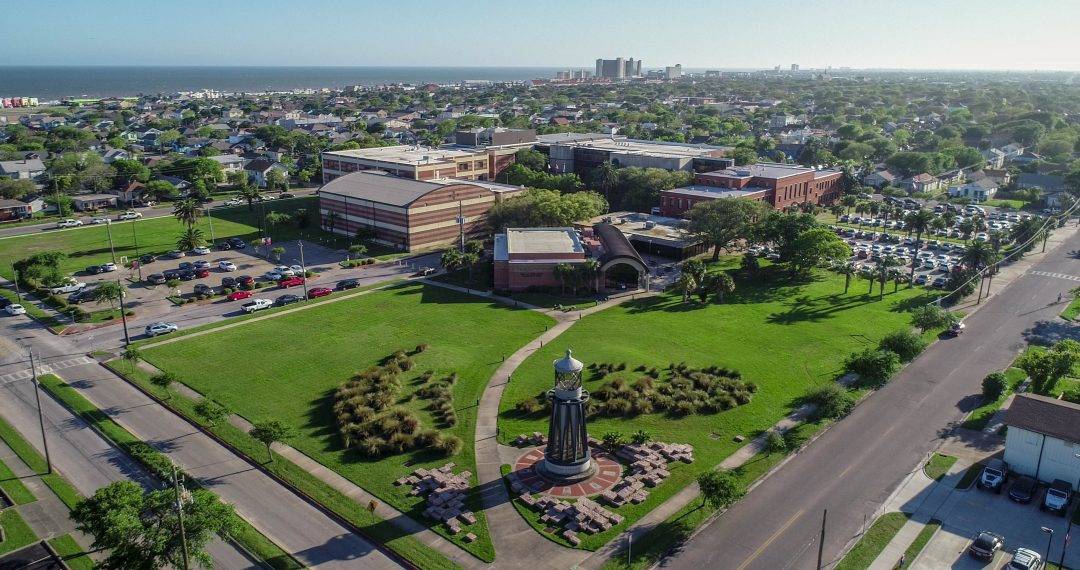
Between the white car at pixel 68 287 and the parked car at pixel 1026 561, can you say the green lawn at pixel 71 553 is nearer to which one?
the parked car at pixel 1026 561

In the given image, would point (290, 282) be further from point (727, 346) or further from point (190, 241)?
point (727, 346)

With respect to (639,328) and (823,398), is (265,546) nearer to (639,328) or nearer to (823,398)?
(823,398)

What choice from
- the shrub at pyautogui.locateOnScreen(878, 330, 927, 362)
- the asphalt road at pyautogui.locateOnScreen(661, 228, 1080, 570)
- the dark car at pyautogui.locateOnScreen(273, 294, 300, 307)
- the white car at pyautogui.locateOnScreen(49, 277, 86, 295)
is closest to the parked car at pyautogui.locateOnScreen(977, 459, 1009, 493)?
the asphalt road at pyautogui.locateOnScreen(661, 228, 1080, 570)

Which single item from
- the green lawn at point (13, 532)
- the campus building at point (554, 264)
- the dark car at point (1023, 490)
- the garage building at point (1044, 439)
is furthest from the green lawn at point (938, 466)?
the green lawn at point (13, 532)

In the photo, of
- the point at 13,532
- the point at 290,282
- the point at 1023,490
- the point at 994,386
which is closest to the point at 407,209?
the point at 290,282

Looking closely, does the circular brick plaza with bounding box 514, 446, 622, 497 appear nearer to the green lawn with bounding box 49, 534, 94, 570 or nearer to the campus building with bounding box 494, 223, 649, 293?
the green lawn with bounding box 49, 534, 94, 570

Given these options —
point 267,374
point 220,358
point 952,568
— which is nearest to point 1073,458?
point 952,568
